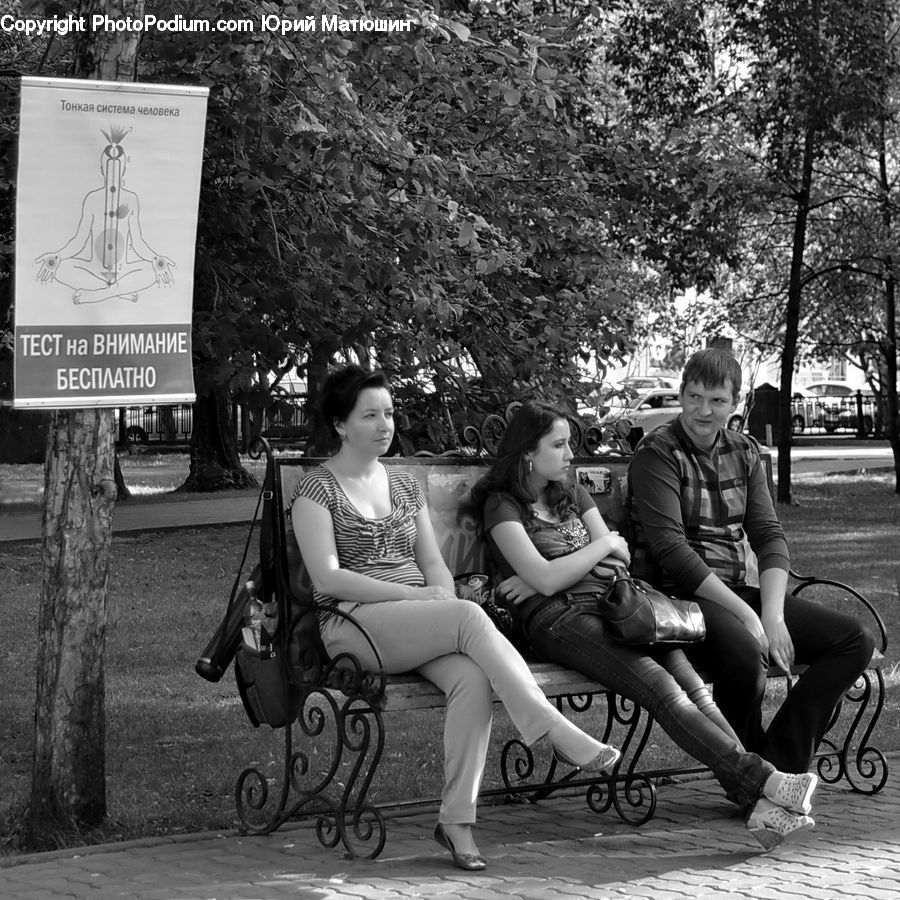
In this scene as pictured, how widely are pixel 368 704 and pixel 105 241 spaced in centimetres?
168

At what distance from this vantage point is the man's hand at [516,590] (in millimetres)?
5148

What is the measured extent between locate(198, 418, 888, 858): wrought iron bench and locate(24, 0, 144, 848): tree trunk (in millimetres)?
523

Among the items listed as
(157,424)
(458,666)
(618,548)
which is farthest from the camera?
(157,424)

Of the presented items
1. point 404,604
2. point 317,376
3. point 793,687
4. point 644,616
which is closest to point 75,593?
point 404,604

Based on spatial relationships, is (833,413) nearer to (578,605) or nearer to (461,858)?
(578,605)

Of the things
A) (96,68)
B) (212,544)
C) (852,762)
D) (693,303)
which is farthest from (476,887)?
(693,303)

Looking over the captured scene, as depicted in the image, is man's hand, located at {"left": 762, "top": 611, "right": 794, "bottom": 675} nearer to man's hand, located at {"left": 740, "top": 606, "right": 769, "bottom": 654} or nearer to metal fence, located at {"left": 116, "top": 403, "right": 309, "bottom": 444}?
man's hand, located at {"left": 740, "top": 606, "right": 769, "bottom": 654}

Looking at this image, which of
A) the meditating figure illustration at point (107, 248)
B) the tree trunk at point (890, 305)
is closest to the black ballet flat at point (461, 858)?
the meditating figure illustration at point (107, 248)

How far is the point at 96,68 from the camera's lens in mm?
4852

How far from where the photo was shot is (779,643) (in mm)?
5246

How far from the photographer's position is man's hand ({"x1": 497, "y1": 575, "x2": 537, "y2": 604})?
5.15 m

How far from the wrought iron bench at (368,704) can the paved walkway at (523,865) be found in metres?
0.11

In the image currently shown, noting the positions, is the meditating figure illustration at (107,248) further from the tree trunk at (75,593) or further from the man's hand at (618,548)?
the man's hand at (618,548)

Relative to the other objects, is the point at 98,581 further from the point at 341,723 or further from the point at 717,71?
the point at 717,71
